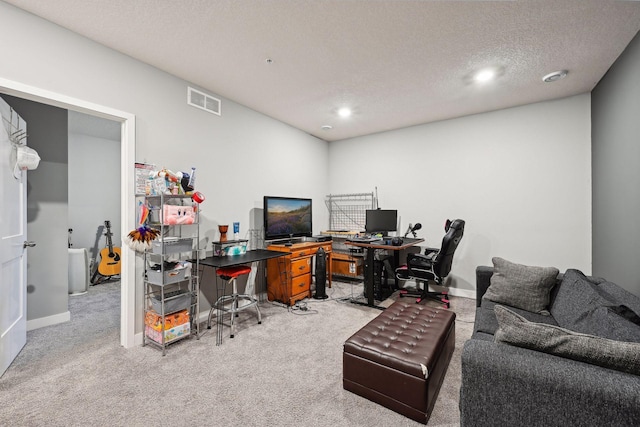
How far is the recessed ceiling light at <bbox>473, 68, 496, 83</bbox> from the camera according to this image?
2.82 meters

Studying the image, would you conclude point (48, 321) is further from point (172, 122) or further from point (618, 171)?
point (618, 171)

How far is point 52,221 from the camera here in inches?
121

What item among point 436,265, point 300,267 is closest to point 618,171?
point 436,265

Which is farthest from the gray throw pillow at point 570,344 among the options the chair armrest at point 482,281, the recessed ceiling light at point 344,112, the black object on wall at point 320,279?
the recessed ceiling light at point 344,112

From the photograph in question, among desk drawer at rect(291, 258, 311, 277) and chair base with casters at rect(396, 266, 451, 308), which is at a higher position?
desk drawer at rect(291, 258, 311, 277)

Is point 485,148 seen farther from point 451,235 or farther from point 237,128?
point 237,128

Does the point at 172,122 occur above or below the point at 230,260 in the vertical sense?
above

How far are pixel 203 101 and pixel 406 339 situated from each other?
130 inches

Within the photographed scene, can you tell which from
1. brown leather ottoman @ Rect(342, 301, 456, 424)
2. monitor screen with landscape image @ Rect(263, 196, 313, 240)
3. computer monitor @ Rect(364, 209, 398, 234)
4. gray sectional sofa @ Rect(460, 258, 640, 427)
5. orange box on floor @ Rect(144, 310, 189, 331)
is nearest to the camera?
gray sectional sofa @ Rect(460, 258, 640, 427)

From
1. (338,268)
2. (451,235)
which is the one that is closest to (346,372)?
(451,235)

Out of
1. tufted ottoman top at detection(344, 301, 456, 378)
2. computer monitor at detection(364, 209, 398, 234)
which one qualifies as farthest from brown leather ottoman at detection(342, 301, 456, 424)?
computer monitor at detection(364, 209, 398, 234)

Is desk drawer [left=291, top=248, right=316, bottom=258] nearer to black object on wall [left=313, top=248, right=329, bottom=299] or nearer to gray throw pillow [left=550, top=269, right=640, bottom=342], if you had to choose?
black object on wall [left=313, top=248, right=329, bottom=299]

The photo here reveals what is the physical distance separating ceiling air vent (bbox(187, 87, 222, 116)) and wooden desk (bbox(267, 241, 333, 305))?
1969 mm

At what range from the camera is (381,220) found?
452 centimetres
